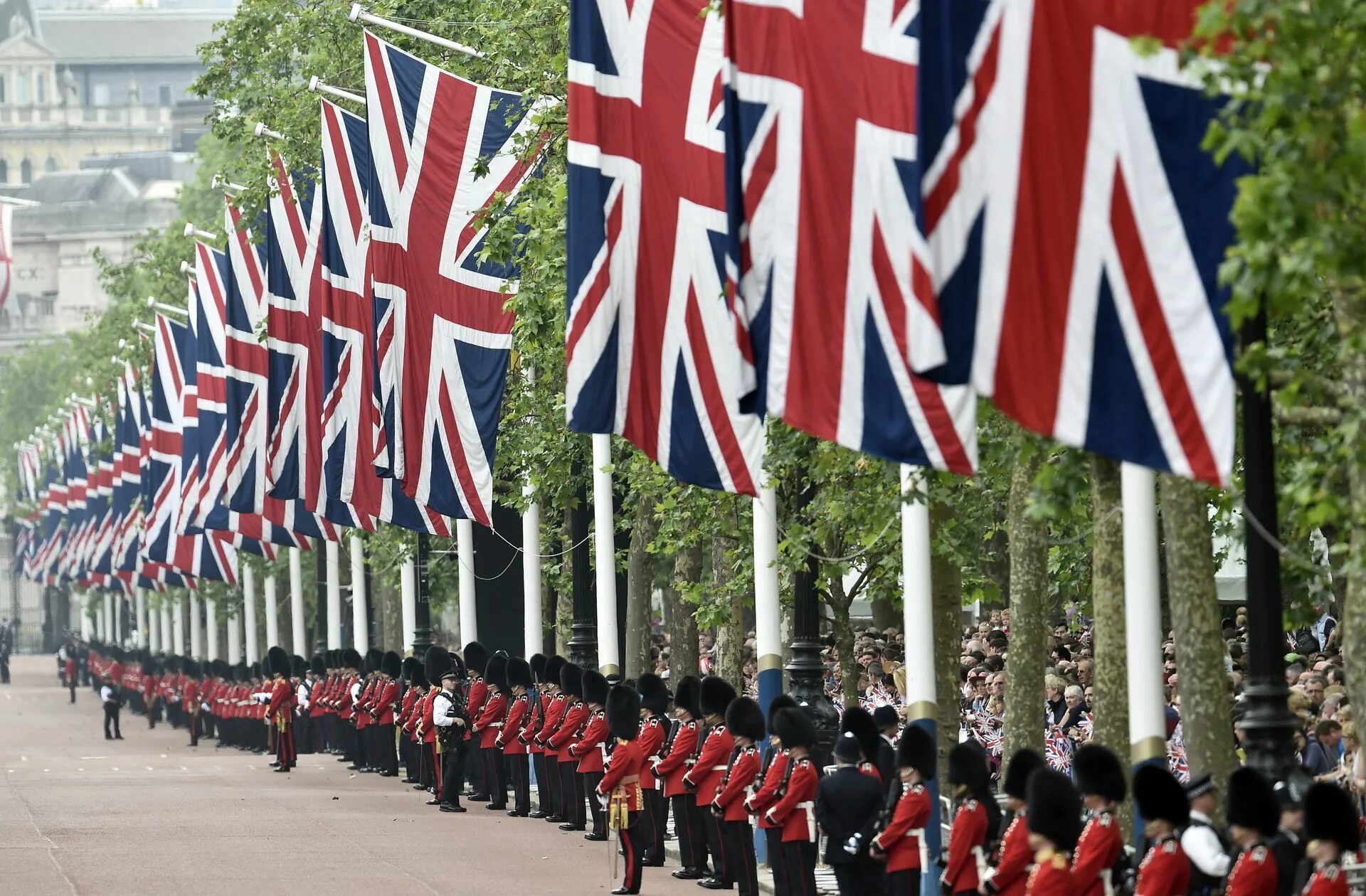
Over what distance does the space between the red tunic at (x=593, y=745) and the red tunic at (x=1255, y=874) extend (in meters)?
14.0

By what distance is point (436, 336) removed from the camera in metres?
25.7

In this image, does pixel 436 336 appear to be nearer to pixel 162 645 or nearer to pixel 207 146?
pixel 207 146

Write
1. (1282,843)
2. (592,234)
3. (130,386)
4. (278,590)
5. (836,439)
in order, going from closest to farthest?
(1282,843) → (836,439) → (592,234) → (130,386) → (278,590)

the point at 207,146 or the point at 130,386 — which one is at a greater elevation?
the point at 207,146

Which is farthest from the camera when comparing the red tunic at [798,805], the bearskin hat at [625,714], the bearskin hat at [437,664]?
the bearskin hat at [437,664]

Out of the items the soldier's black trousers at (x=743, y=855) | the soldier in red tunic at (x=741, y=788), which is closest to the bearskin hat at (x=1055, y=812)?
the soldier in red tunic at (x=741, y=788)

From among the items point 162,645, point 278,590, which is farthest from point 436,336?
point 162,645

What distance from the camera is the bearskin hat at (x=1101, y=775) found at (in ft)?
44.7

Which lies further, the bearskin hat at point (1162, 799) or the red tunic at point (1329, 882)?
the bearskin hat at point (1162, 799)

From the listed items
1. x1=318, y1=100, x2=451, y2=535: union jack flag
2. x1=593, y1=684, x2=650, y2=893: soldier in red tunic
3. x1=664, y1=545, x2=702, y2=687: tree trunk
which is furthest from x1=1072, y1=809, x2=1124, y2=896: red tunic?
x1=664, y1=545, x2=702, y2=687: tree trunk

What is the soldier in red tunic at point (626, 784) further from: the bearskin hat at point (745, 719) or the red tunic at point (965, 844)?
the red tunic at point (965, 844)

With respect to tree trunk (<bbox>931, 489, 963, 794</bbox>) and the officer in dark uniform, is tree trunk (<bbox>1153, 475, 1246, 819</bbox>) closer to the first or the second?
the officer in dark uniform

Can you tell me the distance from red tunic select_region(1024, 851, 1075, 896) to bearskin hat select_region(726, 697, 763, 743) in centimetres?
691

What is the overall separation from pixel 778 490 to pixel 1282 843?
1259 centimetres
